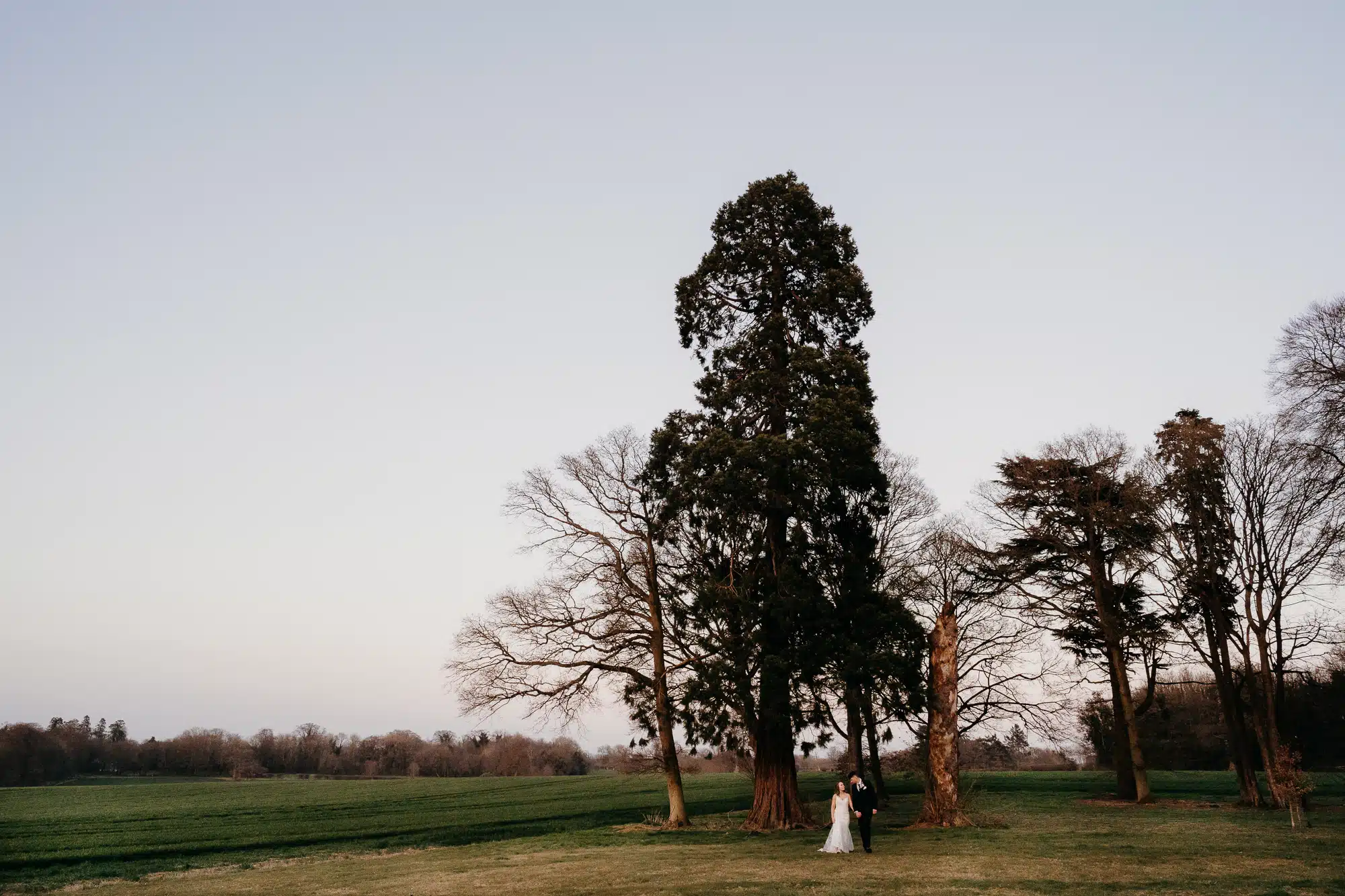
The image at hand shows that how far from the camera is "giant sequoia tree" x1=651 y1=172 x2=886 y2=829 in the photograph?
24125 millimetres

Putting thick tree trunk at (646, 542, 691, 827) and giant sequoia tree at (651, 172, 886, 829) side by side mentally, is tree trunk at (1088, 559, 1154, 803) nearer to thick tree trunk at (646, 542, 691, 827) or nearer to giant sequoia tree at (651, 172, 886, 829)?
giant sequoia tree at (651, 172, 886, 829)

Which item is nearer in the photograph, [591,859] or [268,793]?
[591,859]

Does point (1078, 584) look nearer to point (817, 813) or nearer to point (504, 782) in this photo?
point (817, 813)

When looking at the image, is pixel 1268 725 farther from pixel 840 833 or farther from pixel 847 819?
pixel 847 819

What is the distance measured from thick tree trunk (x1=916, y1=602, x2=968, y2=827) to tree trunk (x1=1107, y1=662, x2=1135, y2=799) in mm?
13834

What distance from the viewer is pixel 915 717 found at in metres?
25.5

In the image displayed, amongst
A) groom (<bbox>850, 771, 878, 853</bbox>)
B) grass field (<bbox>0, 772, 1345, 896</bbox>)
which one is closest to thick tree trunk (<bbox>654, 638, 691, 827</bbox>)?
grass field (<bbox>0, 772, 1345, 896</bbox>)

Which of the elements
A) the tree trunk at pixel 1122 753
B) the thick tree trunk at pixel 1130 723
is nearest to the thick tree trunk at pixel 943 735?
the thick tree trunk at pixel 1130 723

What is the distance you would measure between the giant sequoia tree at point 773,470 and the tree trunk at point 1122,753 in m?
16.3

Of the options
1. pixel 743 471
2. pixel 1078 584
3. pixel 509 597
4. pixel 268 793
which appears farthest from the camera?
pixel 268 793

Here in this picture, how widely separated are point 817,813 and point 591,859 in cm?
1436

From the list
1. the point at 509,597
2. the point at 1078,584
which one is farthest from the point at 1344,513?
the point at 509,597

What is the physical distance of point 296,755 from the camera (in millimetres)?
99312

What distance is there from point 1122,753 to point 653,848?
26.0 metres
